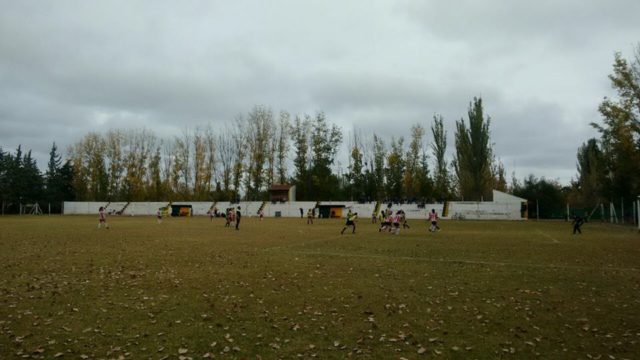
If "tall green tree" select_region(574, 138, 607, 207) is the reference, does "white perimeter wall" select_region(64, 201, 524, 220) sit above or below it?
below

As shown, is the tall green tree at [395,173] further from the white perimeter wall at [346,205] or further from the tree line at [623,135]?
the tree line at [623,135]

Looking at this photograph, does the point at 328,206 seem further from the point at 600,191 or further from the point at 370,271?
the point at 370,271

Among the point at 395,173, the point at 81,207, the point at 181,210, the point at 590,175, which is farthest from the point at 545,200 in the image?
the point at 81,207

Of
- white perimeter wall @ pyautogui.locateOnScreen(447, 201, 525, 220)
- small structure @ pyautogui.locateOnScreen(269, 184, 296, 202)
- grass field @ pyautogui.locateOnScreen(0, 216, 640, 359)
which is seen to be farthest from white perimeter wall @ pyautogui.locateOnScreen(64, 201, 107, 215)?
grass field @ pyautogui.locateOnScreen(0, 216, 640, 359)

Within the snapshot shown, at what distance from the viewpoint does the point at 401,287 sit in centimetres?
1084

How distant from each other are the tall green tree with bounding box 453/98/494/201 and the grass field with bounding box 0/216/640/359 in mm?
54553

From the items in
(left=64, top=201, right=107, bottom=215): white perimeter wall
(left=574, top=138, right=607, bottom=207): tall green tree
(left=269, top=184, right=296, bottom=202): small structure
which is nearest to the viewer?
(left=574, top=138, right=607, bottom=207): tall green tree

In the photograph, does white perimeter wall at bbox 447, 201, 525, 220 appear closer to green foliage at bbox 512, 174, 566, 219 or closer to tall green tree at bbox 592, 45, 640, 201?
green foliage at bbox 512, 174, 566, 219

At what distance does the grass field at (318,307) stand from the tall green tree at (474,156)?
54.6 metres

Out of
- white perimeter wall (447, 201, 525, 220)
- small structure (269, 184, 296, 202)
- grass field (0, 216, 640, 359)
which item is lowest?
grass field (0, 216, 640, 359)

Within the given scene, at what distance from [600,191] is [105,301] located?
6034 centimetres

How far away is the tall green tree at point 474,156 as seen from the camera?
224ft

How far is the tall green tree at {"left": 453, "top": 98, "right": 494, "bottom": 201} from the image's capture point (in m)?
68.4

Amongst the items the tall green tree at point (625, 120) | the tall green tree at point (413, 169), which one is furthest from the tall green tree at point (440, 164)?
the tall green tree at point (625, 120)
